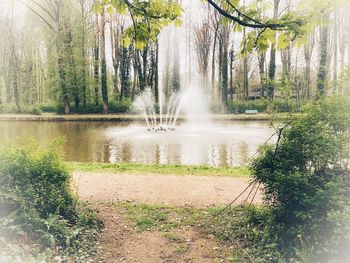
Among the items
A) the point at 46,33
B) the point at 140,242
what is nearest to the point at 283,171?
the point at 140,242

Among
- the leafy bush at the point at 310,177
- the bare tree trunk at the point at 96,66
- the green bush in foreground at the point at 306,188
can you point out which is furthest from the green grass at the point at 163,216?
the bare tree trunk at the point at 96,66

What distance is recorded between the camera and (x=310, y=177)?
155 inches

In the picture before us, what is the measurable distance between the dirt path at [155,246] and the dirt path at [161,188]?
1.22 metres

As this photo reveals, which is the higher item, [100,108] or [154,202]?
[100,108]

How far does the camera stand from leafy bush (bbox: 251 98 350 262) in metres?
3.42

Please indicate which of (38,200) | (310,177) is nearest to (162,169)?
(38,200)

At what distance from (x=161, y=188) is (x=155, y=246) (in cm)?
266

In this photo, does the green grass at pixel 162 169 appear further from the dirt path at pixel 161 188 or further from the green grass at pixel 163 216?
the green grass at pixel 163 216

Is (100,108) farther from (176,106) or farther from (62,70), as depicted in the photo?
(176,106)

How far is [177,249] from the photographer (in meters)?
4.28

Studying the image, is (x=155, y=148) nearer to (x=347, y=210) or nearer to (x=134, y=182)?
(x=134, y=182)

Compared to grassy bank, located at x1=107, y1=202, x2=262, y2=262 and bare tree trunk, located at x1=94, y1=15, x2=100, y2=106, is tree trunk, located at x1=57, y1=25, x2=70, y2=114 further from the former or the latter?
grassy bank, located at x1=107, y1=202, x2=262, y2=262

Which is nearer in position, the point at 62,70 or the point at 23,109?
the point at 62,70

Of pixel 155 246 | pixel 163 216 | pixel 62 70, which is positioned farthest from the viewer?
pixel 62 70
